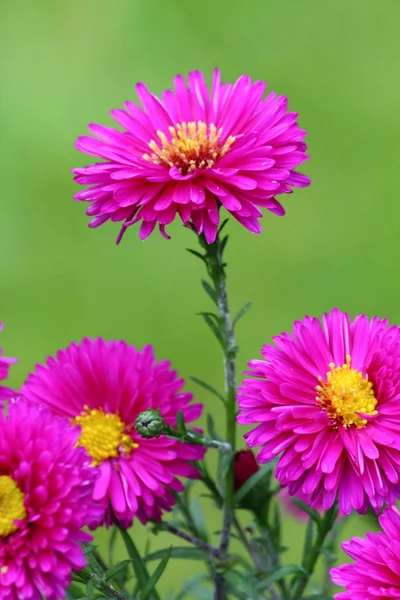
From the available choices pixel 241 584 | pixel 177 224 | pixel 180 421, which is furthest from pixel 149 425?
pixel 177 224

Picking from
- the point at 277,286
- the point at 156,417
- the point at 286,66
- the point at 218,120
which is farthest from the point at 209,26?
the point at 156,417

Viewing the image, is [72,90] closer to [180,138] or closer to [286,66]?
[286,66]

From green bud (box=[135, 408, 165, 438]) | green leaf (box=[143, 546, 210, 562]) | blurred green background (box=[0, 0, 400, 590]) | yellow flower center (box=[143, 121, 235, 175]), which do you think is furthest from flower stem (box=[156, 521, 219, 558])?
blurred green background (box=[0, 0, 400, 590])

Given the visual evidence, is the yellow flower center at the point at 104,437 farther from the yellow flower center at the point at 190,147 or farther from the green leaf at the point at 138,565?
the yellow flower center at the point at 190,147

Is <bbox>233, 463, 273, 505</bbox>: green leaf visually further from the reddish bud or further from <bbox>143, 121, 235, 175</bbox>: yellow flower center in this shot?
<bbox>143, 121, 235, 175</bbox>: yellow flower center

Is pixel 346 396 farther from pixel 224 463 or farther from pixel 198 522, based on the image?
pixel 198 522

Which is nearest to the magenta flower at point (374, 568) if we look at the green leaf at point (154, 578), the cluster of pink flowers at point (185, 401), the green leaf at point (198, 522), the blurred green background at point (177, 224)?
the cluster of pink flowers at point (185, 401)
